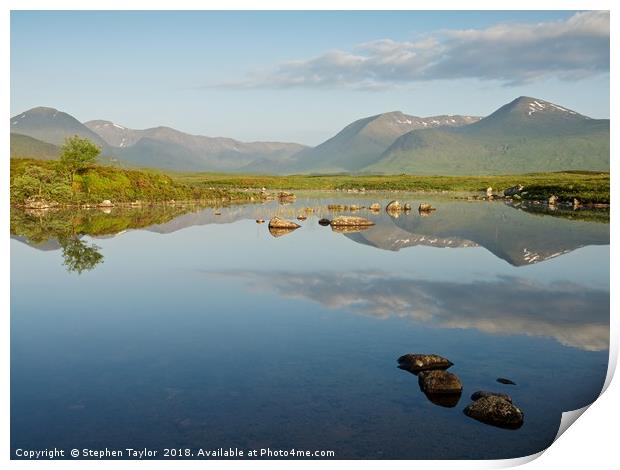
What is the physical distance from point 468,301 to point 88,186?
179 feet

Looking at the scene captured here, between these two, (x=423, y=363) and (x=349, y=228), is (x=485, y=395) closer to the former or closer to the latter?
(x=423, y=363)

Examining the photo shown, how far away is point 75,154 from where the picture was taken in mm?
63094

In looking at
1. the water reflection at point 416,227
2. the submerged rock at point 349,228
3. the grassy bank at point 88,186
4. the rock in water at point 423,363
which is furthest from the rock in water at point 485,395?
the grassy bank at point 88,186

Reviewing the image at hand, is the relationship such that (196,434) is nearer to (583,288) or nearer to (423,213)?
(583,288)

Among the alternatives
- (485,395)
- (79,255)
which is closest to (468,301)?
(485,395)

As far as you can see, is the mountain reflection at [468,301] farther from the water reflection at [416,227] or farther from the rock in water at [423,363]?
the water reflection at [416,227]

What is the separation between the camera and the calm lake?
34.8ft

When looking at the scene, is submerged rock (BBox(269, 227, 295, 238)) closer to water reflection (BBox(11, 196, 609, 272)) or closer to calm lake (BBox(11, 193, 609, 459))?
water reflection (BBox(11, 196, 609, 272))

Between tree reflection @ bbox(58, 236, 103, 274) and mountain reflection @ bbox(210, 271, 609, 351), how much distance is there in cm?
725

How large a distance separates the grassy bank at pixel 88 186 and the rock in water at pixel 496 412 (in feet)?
183

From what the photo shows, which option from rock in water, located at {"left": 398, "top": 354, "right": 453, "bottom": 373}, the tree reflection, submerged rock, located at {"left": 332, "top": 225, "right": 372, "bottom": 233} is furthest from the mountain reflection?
submerged rock, located at {"left": 332, "top": 225, "right": 372, "bottom": 233}

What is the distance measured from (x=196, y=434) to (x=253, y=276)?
49.8 feet

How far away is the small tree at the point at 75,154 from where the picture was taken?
62812 millimetres
